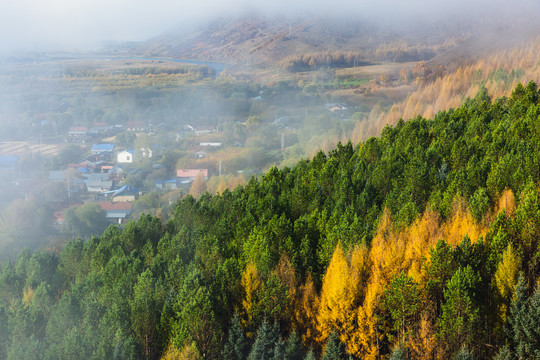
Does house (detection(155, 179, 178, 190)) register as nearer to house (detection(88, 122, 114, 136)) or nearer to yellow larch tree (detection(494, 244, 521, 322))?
house (detection(88, 122, 114, 136))

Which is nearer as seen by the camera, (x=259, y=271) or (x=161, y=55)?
(x=259, y=271)

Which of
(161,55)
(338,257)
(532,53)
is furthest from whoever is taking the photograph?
(161,55)

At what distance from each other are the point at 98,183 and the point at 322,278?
21196 millimetres

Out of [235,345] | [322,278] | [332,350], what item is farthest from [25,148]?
[332,350]

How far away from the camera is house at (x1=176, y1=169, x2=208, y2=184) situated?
1103 inches

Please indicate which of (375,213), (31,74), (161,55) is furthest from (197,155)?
(161,55)

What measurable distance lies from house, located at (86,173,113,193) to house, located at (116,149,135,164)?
142 inches

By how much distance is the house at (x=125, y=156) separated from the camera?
3199cm

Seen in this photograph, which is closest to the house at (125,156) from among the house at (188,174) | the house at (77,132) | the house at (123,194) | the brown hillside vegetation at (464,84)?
the house at (188,174)

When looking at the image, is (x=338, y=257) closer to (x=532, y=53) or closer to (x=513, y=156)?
(x=513, y=156)

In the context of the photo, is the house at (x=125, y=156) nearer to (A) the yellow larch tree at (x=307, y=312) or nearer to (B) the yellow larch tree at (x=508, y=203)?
(A) the yellow larch tree at (x=307, y=312)

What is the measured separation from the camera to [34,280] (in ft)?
39.4

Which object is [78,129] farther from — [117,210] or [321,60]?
[321,60]

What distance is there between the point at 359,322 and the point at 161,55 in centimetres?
6478
